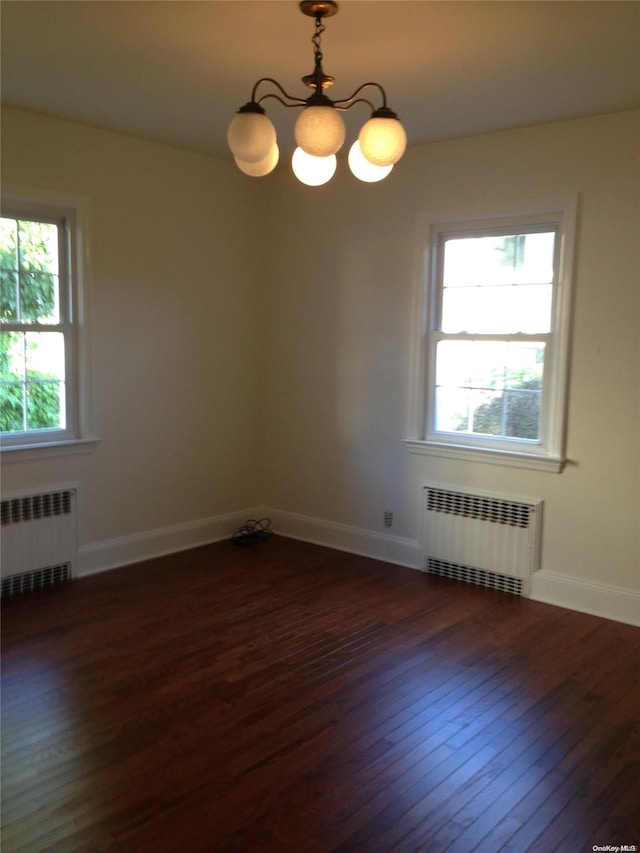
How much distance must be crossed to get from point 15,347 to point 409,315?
2.42 m

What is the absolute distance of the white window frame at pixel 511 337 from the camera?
406 centimetres

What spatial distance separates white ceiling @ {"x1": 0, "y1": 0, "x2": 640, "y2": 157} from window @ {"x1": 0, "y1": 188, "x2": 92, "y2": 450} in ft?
2.17

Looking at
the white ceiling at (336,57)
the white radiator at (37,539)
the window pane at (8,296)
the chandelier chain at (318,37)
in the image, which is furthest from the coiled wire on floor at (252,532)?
the chandelier chain at (318,37)

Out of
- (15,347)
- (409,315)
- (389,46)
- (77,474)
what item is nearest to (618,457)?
(409,315)

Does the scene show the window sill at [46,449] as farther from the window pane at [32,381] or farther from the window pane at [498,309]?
the window pane at [498,309]

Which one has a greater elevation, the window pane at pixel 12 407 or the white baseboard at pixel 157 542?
the window pane at pixel 12 407

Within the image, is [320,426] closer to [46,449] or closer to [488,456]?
[488,456]

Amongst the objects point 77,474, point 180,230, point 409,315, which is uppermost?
point 180,230

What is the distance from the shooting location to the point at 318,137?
7.72 feet

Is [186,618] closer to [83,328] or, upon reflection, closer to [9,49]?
[83,328]

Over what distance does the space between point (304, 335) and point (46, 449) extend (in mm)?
1978

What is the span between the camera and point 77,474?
4.46 m

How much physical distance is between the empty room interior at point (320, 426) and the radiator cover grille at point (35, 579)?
25 millimetres

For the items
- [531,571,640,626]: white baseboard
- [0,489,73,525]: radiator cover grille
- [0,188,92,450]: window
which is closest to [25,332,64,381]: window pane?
[0,188,92,450]: window
